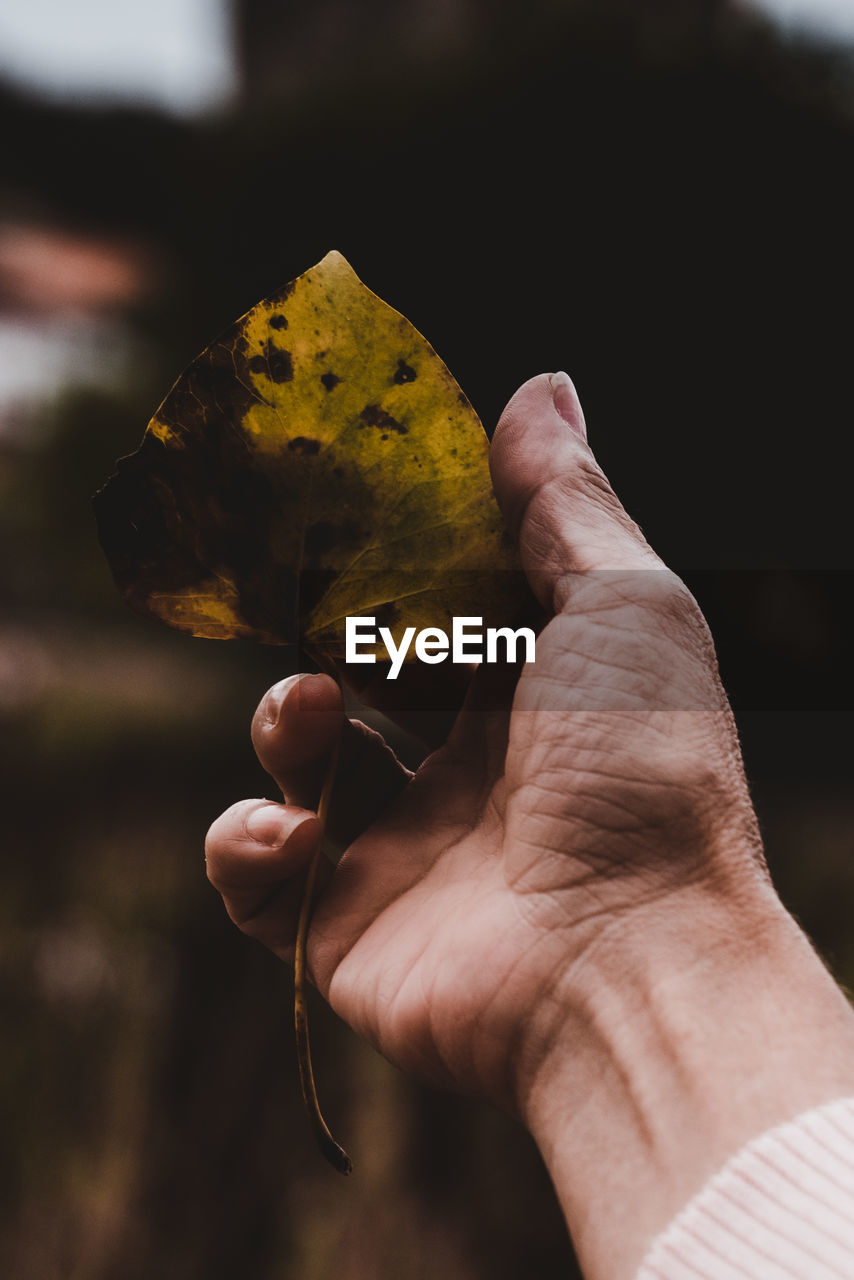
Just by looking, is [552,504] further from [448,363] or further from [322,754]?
[448,363]

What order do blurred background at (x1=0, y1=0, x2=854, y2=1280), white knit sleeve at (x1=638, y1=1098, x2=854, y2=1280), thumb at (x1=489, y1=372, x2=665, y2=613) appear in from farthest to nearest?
blurred background at (x1=0, y1=0, x2=854, y2=1280) < thumb at (x1=489, y1=372, x2=665, y2=613) < white knit sleeve at (x1=638, y1=1098, x2=854, y2=1280)

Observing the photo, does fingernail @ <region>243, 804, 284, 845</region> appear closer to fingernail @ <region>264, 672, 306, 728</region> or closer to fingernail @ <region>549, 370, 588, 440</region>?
fingernail @ <region>264, 672, 306, 728</region>

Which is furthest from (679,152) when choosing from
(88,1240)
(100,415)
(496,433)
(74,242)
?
(88,1240)

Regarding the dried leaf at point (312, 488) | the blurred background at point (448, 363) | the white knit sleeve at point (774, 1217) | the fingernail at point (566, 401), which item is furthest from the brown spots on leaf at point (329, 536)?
the blurred background at point (448, 363)

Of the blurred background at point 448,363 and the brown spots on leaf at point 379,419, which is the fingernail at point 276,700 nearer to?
the brown spots on leaf at point 379,419

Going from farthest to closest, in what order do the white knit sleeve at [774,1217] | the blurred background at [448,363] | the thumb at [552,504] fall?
the blurred background at [448,363] → the thumb at [552,504] → the white knit sleeve at [774,1217]

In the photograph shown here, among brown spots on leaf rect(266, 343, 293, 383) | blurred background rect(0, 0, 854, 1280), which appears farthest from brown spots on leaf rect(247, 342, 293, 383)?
blurred background rect(0, 0, 854, 1280)
